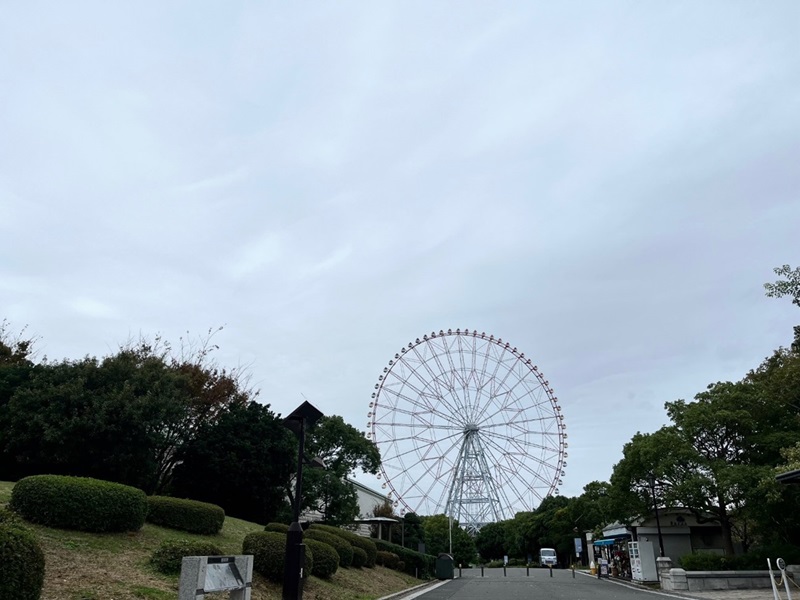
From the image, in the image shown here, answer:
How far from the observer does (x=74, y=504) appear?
11.8 metres

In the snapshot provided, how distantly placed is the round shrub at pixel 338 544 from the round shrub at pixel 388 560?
27.0ft

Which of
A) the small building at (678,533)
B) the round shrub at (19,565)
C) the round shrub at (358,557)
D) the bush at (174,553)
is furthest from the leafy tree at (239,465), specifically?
the small building at (678,533)

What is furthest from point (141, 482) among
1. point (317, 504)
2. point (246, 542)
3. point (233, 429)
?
point (317, 504)

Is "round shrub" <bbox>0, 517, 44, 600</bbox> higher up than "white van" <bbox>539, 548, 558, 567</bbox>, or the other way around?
"round shrub" <bbox>0, 517, 44, 600</bbox>

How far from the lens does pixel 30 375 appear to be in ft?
66.3

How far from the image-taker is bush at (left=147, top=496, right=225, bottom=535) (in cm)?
1476

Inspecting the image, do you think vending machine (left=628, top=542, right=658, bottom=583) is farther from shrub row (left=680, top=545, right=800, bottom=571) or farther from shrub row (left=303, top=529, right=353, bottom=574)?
shrub row (left=303, top=529, right=353, bottom=574)

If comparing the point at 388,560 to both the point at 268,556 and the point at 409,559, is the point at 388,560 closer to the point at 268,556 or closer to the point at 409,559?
the point at 409,559

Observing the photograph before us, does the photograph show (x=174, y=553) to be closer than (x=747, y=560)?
Yes

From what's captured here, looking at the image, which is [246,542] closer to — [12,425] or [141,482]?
[141,482]

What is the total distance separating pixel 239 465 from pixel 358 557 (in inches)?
214

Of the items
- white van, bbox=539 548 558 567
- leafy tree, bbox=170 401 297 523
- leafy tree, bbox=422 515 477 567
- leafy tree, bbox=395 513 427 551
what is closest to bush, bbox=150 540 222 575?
leafy tree, bbox=170 401 297 523

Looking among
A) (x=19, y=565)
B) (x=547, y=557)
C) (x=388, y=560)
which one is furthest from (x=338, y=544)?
(x=547, y=557)

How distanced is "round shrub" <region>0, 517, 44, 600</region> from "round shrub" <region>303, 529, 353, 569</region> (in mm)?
12167
